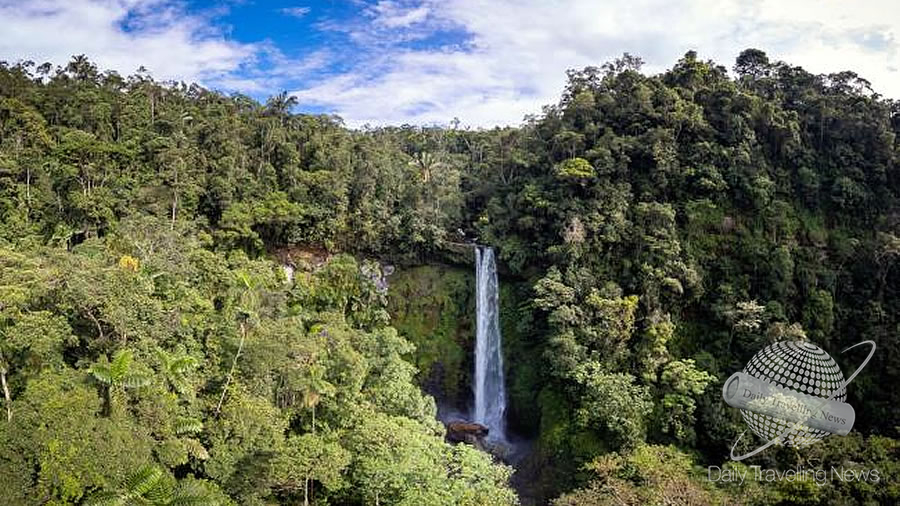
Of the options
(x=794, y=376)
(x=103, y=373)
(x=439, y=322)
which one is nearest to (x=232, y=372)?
(x=103, y=373)

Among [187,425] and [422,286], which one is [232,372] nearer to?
[187,425]

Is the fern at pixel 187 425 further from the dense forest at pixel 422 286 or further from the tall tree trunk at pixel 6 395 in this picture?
the tall tree trunk at pixel 6 395

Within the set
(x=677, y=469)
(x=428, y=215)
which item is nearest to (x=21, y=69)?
(x=428, y=215)

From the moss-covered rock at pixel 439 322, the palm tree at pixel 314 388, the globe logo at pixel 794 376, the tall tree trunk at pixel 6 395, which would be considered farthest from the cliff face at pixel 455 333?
the tall tree trunk at pixel 6 395

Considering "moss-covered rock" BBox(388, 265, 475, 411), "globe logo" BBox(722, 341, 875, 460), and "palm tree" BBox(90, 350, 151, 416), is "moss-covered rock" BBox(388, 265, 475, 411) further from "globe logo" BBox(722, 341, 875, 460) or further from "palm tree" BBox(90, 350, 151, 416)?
"palm tree" BBox(90, 350, 151, 416)

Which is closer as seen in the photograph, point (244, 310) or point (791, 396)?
point (791, 396)

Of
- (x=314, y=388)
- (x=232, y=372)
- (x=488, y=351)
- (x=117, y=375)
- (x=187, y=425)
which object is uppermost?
(x=117, y=375)

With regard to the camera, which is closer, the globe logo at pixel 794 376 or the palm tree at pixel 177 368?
the palm tree at pixel 177 368
